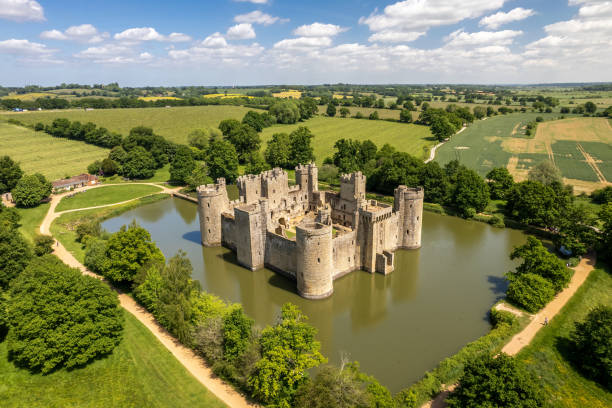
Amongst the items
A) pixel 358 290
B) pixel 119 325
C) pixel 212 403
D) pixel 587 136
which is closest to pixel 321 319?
pixel 358 290

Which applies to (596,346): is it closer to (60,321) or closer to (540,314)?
(540,314)

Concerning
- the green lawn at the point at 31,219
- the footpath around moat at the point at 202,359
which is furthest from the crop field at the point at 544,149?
the green lawn at the point at 31,219

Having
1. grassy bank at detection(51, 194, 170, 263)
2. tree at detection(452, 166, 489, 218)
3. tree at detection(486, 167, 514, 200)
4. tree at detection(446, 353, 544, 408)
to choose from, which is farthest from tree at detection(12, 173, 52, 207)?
tree at detection(486, 167, 514, 200)

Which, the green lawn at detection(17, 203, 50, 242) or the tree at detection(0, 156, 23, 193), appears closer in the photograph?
the green lawn at detection(17, 203, 50, 242)

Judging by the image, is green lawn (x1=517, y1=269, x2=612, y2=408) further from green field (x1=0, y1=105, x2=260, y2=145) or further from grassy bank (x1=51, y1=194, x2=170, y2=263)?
green field (x1=0, y1=105, x2=260, y2=145)

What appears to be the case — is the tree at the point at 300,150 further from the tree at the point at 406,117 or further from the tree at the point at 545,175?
the tree at the point at 406,117

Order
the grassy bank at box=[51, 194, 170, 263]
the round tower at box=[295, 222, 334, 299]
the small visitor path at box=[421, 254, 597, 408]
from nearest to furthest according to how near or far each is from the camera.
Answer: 1. the small visitor path at box=[421, 254, 597, 408]
2. the round tower at box=[295, 222, 334, 299]
3. the grassy bank at box=[51, 194, 170, 263]
